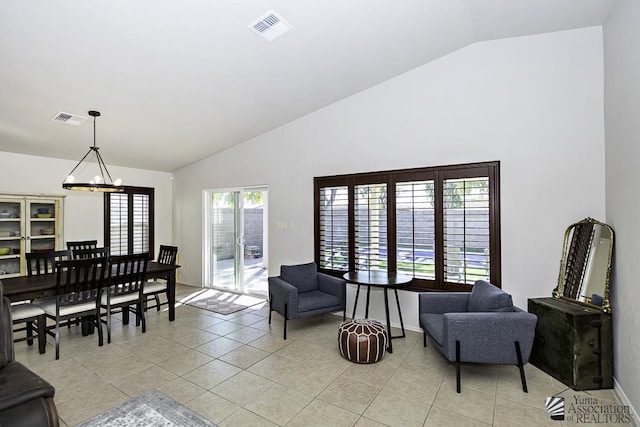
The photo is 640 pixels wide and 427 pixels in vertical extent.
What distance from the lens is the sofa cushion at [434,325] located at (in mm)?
2934

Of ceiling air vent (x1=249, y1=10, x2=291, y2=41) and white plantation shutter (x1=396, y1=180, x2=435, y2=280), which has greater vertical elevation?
ceiling air vent (x1=249, y1=10, x2=291, y2=41)

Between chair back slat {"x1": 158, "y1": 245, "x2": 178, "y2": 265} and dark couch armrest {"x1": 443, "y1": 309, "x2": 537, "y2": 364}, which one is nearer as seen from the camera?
dark couch armrest {"x1": 443, "y1": 309, "x2": 537, "y2": 364}

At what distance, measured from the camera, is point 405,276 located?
3.88 meters

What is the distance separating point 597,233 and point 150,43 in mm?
4452

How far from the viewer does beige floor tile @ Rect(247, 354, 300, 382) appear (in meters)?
2.99

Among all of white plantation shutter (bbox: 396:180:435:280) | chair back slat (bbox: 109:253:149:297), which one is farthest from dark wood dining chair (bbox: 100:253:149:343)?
white plantation shutter (bbox: 396:180:435:280)

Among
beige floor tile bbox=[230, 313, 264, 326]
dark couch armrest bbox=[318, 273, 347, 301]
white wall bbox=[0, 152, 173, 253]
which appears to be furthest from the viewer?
white wall bbox=[0, 152, 173, 253]

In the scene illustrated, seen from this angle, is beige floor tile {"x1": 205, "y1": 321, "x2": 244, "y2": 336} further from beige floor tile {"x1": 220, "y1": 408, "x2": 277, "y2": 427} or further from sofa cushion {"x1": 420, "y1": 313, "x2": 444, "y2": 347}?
sofa cushion {"x1": 420, "y1": 313, "x2": 444, "y2": 347}

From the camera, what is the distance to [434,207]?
3.93m

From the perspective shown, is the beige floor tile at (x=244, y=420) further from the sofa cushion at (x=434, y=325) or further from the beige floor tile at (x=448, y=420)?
the sofa cushion at (x=434, y=325)

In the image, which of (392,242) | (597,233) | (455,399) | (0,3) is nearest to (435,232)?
(392,242)

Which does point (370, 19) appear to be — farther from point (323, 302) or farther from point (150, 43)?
point (323, 302)

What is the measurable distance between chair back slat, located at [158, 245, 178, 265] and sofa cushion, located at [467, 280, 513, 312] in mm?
3965

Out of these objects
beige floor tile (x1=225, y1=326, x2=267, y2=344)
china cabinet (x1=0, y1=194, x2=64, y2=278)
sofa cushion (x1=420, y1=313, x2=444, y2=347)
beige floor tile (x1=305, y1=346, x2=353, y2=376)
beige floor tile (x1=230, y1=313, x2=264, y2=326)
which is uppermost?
china cabinet (x1=0, y1=194, x2=64, y2=278)
